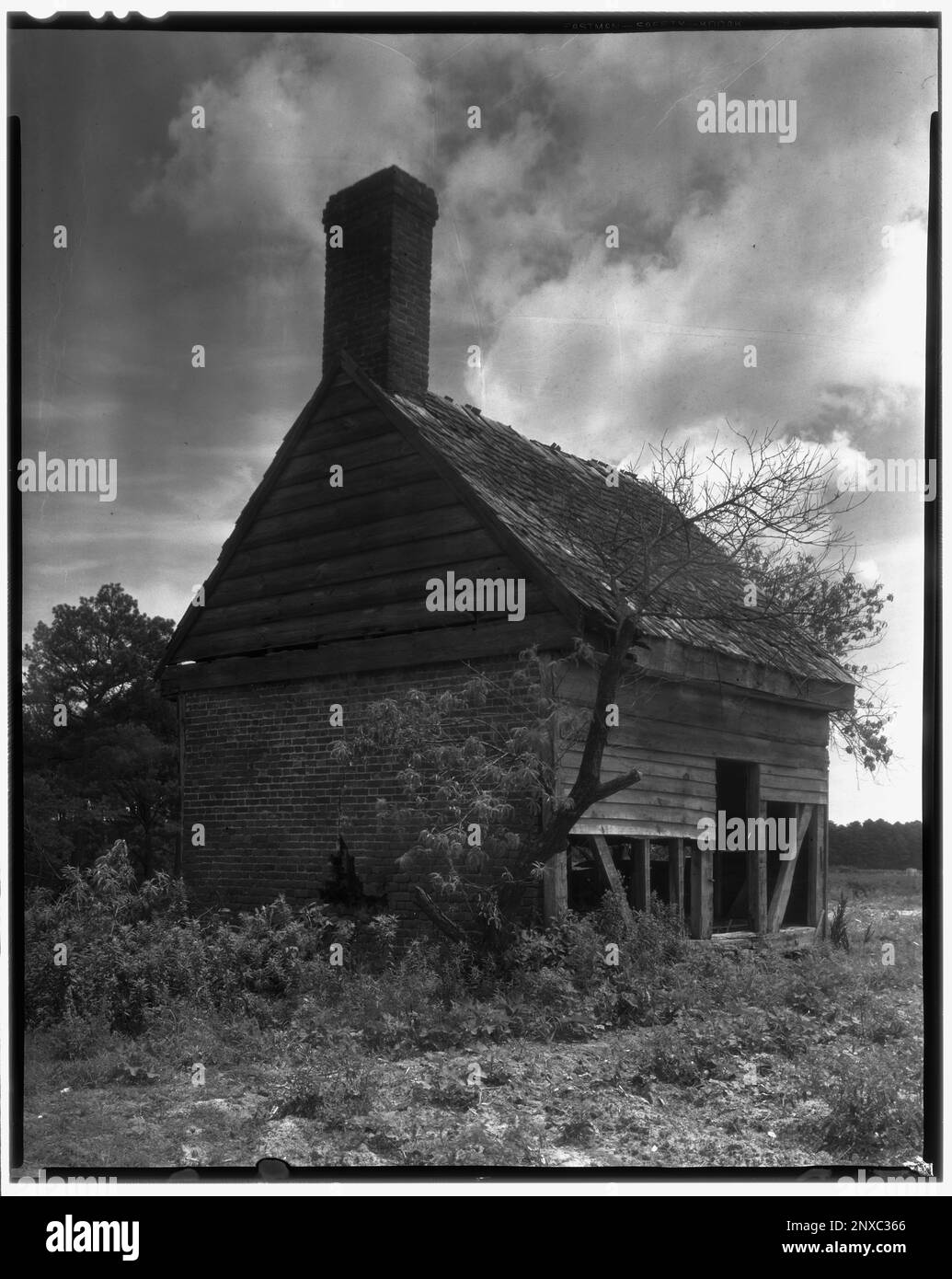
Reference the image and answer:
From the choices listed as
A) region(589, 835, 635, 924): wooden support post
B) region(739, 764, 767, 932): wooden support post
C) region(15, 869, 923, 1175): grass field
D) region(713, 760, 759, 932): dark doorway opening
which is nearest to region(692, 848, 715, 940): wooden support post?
region(739, 764, 767, 932): wooden support post

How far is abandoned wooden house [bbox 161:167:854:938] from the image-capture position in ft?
35.3

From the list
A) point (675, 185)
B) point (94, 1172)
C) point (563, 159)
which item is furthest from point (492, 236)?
point (94, 1172)

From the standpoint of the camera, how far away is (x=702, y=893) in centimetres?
1209

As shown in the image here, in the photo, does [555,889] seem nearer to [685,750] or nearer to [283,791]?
[685,750]

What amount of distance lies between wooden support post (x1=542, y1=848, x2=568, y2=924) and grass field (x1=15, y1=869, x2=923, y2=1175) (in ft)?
1.22

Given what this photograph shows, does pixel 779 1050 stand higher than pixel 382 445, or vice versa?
pixel 382 445

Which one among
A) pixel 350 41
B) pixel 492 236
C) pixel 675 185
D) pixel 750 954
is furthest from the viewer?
pixel 750 954

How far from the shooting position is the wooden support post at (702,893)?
12.0 metres

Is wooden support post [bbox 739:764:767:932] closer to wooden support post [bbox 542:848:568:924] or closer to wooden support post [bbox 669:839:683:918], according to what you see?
wooden support post [bbox 669:839:683:918]
